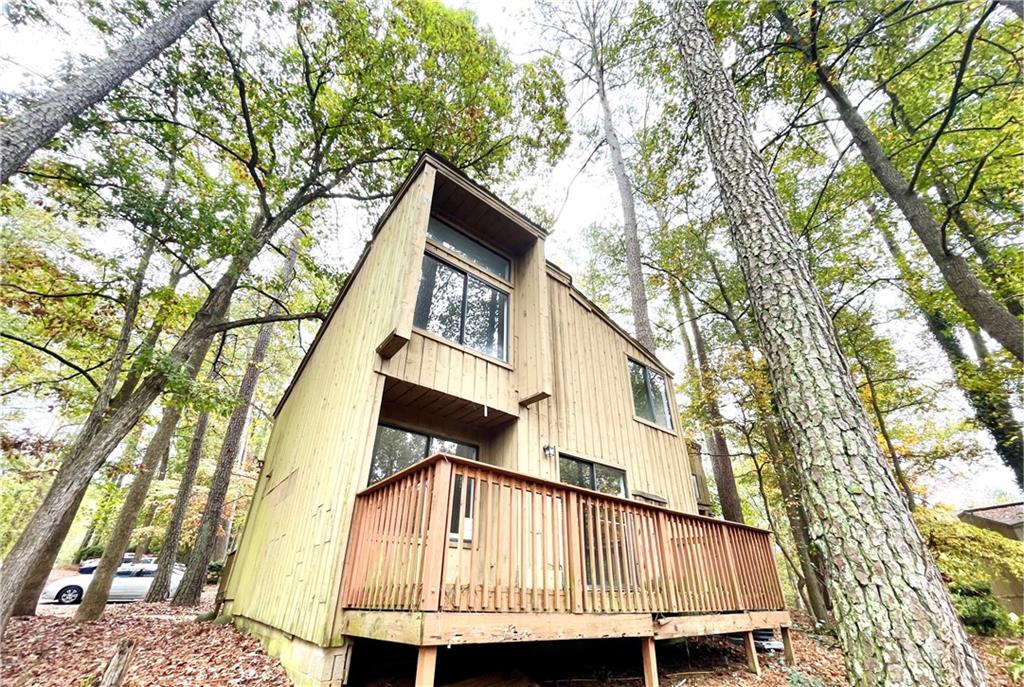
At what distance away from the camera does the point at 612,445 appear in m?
7.34

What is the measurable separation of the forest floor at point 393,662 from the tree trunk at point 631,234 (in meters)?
Result: 6.30

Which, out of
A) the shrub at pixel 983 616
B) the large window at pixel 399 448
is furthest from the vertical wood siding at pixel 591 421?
the shrub at pixel 983 616

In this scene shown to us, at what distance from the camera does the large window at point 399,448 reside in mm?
5238

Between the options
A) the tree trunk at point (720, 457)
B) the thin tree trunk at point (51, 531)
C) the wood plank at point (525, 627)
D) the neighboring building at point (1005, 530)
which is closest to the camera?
the wood plank at point (525, 627)

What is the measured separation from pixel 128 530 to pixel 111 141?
7.83 metres

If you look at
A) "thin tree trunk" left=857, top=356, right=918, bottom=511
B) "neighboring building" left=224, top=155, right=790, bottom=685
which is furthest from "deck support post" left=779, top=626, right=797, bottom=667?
"thin tree trunk" left=857, top=356, right=918, bottom=511

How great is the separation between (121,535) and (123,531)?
0.26 ft

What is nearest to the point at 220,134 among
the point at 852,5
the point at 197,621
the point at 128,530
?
the point at 128,530

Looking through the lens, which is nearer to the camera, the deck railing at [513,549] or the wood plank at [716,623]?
the deck railing at [513,549]

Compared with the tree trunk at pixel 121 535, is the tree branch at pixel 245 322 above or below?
above

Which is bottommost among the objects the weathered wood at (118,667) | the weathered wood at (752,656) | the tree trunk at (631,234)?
the weathered wood at (752,656)

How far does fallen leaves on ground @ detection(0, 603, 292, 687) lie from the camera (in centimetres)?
428

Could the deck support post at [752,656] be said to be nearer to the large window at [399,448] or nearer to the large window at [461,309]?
the large window at [399,448]

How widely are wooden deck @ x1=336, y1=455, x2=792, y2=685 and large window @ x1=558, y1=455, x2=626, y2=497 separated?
1.80 meters
